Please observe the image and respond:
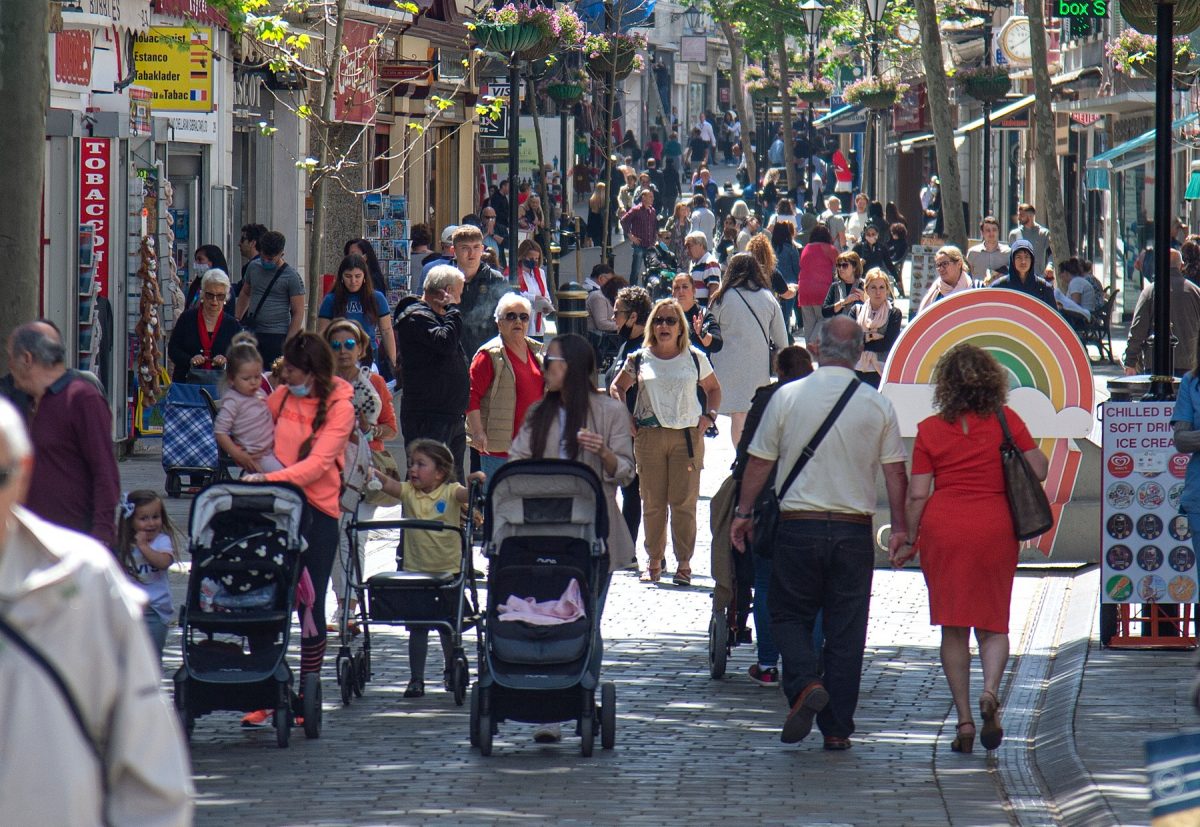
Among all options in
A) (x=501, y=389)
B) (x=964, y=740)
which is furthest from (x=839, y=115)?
(x=964, y=740)

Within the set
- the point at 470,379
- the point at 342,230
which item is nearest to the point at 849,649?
the point at 470,379

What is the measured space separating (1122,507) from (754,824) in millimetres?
4110

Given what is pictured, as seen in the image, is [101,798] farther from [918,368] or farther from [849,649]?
[918,368]

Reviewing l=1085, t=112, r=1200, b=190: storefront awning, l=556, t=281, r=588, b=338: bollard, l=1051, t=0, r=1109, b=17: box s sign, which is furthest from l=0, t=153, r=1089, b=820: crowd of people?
l=1085, t=112, r=1200, b=190: storefront awning

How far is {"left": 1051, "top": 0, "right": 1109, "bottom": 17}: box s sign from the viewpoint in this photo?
15766 millimetres

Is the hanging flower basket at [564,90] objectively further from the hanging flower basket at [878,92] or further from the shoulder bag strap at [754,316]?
the shoulder bag strap at [754,316]

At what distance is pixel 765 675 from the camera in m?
9.80

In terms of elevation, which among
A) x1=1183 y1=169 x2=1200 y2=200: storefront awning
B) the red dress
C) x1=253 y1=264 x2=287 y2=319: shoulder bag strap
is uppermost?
x1=1183 y1=169 x2=1200 y2=200: storefront awning

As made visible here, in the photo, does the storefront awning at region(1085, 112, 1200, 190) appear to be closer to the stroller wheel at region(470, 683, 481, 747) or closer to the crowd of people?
the crowd of people

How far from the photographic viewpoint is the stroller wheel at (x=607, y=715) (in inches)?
326

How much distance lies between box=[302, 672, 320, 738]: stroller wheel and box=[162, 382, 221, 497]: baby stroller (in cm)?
653

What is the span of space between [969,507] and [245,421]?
376 centimetres

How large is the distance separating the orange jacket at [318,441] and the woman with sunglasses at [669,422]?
3.41 metres

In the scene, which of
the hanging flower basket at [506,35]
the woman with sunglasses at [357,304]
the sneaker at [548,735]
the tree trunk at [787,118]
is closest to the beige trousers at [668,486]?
the woman with sunglasses at [357,304]
